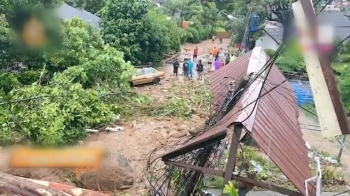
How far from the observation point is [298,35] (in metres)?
3.04

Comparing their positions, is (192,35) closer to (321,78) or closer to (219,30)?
(219,30)

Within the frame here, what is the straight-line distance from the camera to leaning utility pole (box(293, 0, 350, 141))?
2971 millimetres

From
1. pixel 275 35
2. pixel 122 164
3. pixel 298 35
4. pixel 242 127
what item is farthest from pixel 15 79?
pixel 275 35

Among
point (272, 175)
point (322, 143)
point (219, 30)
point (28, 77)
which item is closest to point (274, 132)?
point (272, 175)

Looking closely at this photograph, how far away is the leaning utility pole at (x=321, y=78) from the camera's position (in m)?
2.97

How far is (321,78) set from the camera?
3018mm

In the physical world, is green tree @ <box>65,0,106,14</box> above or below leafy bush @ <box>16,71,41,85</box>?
above

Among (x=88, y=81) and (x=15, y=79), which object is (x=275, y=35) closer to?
(x=88, y=81)

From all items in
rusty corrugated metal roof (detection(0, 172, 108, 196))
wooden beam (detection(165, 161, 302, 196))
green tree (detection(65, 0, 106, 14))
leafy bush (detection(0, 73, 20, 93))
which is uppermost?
green tree (detection(65, 0, 106, 14))

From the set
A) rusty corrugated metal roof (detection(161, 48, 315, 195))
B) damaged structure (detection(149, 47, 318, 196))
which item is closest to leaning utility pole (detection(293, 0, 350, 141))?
damaged structure (detection(149, 47, 318, 196))

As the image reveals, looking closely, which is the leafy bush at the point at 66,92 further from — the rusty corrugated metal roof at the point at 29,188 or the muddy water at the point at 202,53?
the muddy water at the point at 202,53

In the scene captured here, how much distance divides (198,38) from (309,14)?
116 feet

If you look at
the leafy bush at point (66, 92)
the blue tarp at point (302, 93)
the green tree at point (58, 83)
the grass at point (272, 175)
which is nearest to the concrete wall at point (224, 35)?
the blue tarp at point (302, 93)

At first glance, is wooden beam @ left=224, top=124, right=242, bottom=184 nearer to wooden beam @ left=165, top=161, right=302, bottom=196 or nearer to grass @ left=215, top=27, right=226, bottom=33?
wooden beam @ left=165, top=161, right=302, bottom=196
